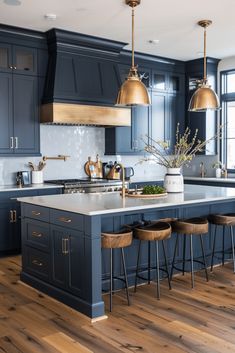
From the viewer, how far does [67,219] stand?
3.68 meters

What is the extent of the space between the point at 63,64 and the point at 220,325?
4158mm

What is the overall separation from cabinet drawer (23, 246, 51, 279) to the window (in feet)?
14.8

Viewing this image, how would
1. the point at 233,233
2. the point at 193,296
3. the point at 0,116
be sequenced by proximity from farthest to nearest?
the point at 0,116, the point at 233,233, the point at 193,296

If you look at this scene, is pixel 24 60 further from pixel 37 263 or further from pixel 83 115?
pixel 37 263

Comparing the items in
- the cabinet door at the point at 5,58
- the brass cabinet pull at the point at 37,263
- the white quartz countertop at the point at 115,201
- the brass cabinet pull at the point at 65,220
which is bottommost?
the brass cabinet pull at the point at 37,263

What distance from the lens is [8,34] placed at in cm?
569

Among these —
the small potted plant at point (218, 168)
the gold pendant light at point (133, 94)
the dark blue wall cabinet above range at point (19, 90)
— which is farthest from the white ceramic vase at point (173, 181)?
the small potted plant at point (218, 168)

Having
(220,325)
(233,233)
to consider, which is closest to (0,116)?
(233,233)

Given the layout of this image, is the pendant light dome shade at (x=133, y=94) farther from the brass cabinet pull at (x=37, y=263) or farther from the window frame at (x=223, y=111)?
the window frame at (x=223, y=111)

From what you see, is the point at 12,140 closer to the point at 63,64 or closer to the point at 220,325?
the point at 63,64

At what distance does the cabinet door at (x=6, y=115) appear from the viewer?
18.9ft

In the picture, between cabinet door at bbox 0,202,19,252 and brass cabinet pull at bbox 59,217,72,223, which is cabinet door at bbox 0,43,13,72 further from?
brass cabinet pull at bbox 59,217,72,223

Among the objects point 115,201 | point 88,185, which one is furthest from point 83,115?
point 115,201

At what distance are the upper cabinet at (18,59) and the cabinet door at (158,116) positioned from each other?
2.34m
